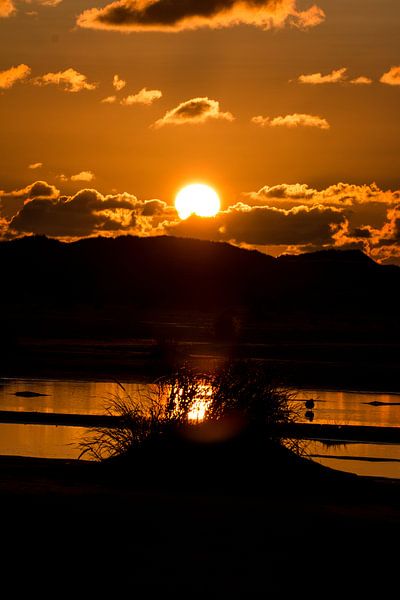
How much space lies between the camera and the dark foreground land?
855 centimetres

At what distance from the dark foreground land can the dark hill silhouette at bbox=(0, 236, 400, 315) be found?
492 ft

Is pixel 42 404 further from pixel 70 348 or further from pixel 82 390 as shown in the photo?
pixel 70 348

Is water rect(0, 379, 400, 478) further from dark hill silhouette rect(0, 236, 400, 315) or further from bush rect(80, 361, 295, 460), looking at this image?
dark hill silhouette rect(0, 236, 400, 315)

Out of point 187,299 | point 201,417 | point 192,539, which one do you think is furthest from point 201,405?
point 187,299

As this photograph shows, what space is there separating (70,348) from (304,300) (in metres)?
121

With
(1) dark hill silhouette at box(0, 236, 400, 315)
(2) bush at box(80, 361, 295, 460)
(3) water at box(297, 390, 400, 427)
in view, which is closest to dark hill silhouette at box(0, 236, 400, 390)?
(1) dark hill silhouette at box(0, 236, 400, 315)

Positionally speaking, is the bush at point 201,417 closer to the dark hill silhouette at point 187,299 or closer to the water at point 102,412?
the water at point 102,412

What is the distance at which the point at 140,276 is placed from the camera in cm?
19038

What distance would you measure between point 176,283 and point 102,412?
524ft

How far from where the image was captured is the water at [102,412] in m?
20.1

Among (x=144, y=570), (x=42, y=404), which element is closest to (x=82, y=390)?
(x=42, y=404)

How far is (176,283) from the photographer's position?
18675 centimetres

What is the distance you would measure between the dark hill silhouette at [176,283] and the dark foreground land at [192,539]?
15008 centimetres

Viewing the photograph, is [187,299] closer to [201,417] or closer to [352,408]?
[352,408]
